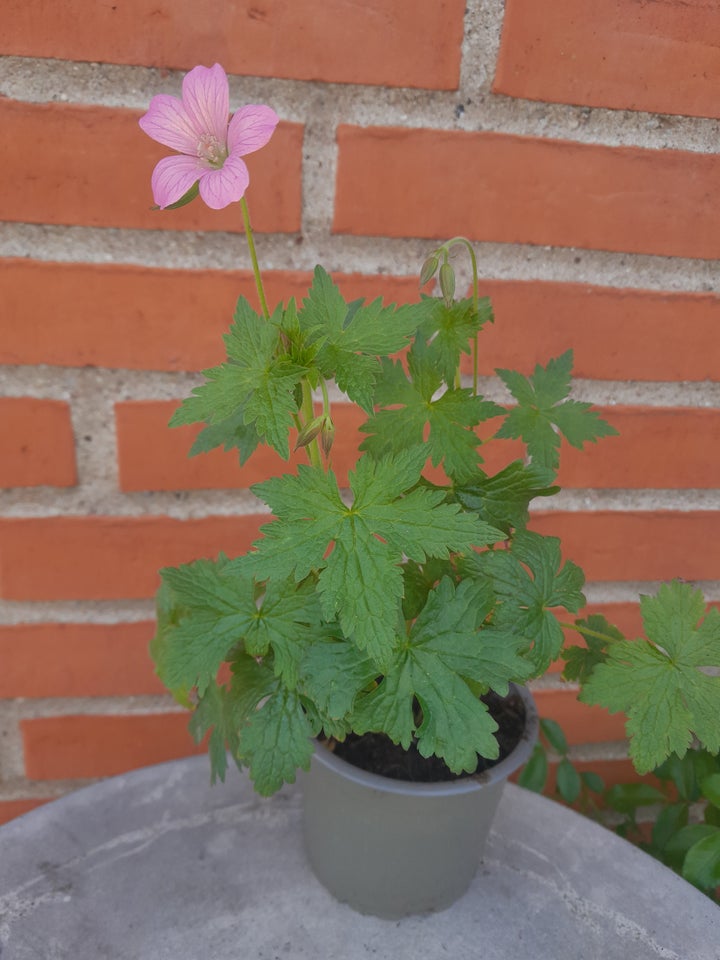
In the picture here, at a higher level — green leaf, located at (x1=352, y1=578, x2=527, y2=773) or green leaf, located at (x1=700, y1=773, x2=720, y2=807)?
green leaf, located at (x1=352, y1=578, x2=527, y2=773)

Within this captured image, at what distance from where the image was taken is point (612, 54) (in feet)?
2.16

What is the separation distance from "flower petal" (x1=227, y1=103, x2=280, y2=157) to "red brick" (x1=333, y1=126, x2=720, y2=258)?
0.74ft

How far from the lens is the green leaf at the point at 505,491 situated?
1.79 feet

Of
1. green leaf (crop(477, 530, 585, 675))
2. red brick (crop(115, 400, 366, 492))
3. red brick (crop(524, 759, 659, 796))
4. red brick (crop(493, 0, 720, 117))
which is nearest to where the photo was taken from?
green leaf (crop(477, 530, 585, 675))

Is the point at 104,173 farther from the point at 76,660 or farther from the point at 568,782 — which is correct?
the point at 568,782

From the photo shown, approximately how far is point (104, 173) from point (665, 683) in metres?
0.60

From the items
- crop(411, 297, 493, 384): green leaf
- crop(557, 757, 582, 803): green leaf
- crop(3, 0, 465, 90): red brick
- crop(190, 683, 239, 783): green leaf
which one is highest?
crop(3, 0, 465, 90): red brick

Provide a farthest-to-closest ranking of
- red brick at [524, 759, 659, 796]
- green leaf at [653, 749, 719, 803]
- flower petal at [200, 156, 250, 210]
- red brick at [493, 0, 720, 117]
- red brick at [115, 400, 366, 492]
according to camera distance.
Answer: red brick at [524, 759, 659, 796]
green leaf at [653, 749, 719, 803]
red brick at [115, 400, 366, 492]
red brick at [493, 0, 720, 117]
flower petal at [200, 156, 250, 210]

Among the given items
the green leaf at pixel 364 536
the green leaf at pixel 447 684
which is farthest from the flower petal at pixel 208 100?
the green leaf at pixel 447 684

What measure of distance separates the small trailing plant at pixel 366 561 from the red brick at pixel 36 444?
8.8 inches

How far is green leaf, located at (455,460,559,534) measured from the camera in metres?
0.54

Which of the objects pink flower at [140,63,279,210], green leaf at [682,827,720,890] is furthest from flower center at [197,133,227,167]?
green leaf at [682,827,720,890]

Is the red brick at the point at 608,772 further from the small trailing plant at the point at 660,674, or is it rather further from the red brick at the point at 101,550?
the red brick at the point at 101,550

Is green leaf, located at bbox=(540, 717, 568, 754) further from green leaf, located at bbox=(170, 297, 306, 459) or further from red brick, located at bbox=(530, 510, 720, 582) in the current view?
green leaf, located at bbox=(170, 297, 306, 459)
